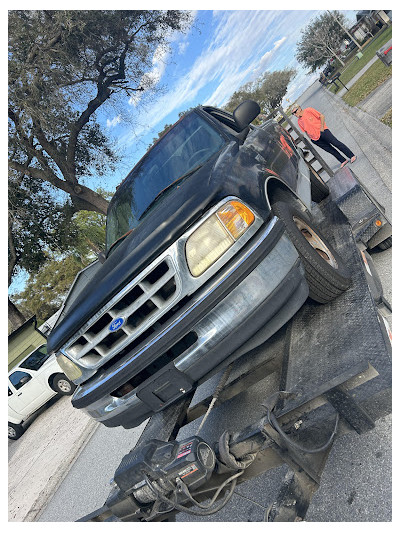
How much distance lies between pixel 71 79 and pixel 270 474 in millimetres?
11898

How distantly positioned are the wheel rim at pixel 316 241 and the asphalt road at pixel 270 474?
671mm

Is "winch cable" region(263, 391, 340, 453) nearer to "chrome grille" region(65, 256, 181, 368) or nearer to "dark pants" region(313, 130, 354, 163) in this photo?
"chrome grille" region(65, 256, 181, 368)

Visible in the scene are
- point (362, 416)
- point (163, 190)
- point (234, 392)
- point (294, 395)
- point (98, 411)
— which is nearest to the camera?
point (362, 416)

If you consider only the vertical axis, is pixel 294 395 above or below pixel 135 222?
below

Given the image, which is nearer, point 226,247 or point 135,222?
point 226,247

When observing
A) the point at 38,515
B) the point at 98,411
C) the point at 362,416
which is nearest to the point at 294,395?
the point at 362,416

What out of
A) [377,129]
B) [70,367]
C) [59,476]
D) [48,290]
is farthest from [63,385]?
[48,290]

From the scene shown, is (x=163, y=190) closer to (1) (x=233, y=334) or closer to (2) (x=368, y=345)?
(1) (x=233, y=334)

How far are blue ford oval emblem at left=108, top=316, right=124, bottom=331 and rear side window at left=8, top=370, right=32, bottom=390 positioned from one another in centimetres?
687

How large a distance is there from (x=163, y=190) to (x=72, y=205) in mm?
11286

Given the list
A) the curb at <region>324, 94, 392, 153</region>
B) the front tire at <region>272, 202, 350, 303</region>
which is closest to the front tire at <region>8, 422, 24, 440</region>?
the front tire at <region>272, 202, 350, 303</region>

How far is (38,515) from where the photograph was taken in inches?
164

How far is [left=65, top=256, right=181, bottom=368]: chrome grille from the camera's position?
2307mm

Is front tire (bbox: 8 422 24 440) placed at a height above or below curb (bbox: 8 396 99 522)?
above
